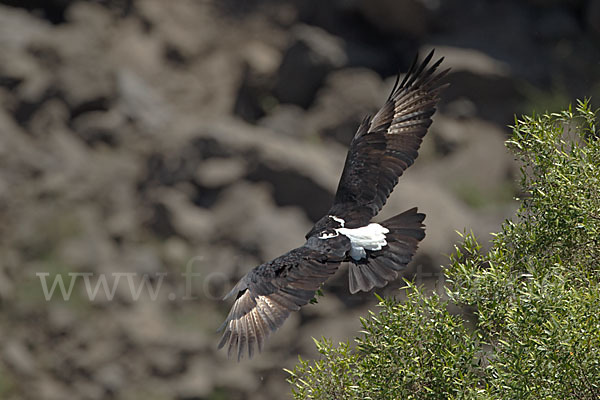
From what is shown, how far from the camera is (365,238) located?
4.88 meters

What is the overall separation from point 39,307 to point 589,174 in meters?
8.63

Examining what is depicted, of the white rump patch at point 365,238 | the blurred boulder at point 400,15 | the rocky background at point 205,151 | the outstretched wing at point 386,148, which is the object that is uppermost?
the blurred boulder at point 400,15

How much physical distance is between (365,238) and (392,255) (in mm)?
257

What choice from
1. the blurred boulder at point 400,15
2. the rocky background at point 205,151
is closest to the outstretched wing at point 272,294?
the rocky background at point 205,151

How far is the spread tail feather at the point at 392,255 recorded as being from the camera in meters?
4.67

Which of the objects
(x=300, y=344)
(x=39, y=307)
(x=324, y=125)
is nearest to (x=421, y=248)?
(x=300, y=344)

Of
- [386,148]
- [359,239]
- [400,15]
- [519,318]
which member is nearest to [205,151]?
[400,15]

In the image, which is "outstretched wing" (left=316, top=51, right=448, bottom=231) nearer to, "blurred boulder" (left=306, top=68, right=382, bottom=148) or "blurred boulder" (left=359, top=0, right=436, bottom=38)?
"blurred boulder" (left=306, top=68, right=382, bottom=148)

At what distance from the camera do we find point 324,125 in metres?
12.0

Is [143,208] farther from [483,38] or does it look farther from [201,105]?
[483,38]

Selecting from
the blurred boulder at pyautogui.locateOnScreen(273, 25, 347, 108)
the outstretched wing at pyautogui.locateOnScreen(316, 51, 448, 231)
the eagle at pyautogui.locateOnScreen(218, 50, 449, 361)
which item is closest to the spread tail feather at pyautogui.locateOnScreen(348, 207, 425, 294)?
the eagle at pyautogui.locateOnScreen(218, 50, 449, 361)

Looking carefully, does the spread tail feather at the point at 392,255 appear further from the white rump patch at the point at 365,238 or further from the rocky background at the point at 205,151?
the rocky background at the point at 205,151

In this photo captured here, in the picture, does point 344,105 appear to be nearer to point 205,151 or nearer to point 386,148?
point 205,151

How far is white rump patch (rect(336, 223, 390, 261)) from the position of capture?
187 inches
